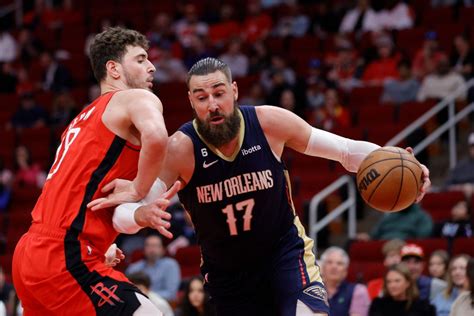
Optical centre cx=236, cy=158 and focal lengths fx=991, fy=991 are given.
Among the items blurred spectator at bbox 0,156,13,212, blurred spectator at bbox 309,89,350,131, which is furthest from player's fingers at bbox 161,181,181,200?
blurred spectator at bbox 0,156,13,212

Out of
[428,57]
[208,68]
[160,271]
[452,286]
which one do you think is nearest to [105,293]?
[208,68]

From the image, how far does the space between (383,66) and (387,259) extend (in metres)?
5.67

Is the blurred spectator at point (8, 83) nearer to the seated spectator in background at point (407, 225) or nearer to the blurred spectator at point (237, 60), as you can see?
the blurred spectator at point (237, 60)

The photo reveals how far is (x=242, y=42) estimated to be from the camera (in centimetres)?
1808

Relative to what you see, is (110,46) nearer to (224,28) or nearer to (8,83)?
(224,28)

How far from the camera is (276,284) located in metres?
6.16

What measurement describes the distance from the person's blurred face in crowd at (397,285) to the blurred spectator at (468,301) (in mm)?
1170

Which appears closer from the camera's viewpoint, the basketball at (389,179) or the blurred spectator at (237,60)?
the basketball at (389,179)

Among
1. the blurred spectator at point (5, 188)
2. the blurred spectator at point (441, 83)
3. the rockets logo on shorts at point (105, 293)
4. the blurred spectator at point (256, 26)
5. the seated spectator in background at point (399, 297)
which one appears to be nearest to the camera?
the rockets logo on shorts at point (105, 293)

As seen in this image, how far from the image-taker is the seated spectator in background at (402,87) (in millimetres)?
14739

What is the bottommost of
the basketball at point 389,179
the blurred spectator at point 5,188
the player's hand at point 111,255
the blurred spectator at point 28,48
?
the player's hand at point 111,255

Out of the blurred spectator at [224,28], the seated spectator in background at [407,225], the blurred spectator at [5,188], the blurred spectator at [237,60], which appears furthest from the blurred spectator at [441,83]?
the blurred spectator at [5,188]

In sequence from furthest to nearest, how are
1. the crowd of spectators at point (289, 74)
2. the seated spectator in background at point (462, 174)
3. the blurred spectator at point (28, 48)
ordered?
the blurred spectator at point (28, 48) → the seated spectator in background at point (462, 174) → the crowd of spectators at point (289, 74)

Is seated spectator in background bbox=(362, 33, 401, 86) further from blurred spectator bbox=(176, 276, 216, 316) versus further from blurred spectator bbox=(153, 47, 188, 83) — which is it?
blurred spectator bbox=(176, 276, 216, 316)
